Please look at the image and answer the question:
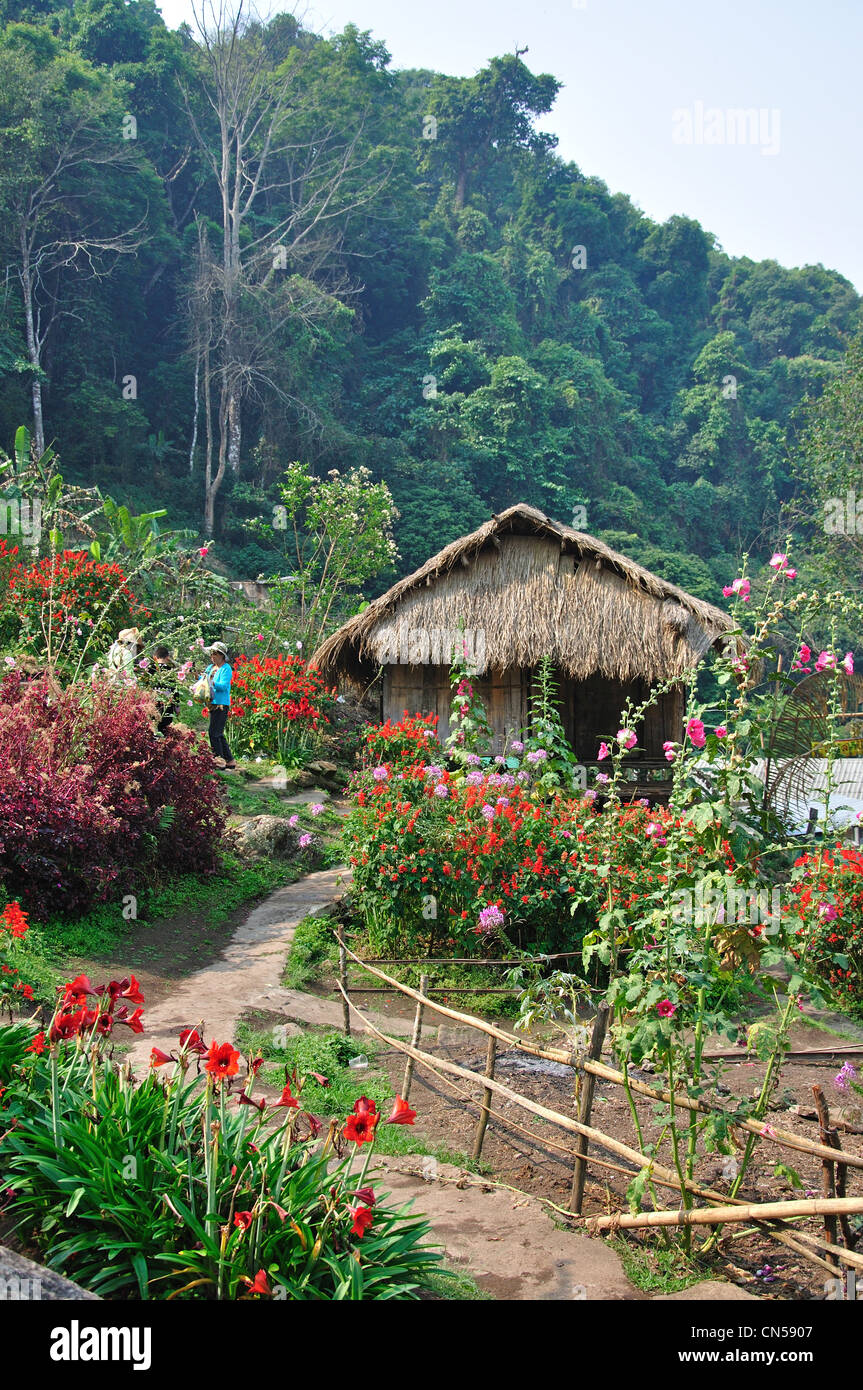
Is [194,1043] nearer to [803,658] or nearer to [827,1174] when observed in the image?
[827,1174]

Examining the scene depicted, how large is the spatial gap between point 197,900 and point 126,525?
8.54m

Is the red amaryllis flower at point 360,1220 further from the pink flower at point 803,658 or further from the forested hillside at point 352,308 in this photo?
the forested hillside at point 352,308

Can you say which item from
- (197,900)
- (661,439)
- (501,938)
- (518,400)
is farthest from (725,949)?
(661,439)

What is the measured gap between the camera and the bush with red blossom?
22.0ft

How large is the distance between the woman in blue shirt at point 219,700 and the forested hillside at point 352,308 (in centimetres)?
1361

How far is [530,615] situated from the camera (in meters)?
12.2

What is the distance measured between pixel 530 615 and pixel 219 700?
148 inches

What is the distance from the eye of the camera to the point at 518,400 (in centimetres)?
3173

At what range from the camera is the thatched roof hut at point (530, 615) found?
1205 cm

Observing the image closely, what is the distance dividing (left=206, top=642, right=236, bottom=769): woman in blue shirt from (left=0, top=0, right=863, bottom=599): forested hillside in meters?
13.6

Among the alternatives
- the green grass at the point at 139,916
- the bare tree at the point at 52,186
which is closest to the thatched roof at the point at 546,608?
the green grass at the point at 139,916

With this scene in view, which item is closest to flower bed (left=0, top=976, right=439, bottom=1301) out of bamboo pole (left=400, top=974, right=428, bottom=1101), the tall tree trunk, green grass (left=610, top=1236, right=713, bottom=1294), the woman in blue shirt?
green grass (left=610, top=1236, right=713, bottom=1294)

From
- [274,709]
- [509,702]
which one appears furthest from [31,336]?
[509,702]
